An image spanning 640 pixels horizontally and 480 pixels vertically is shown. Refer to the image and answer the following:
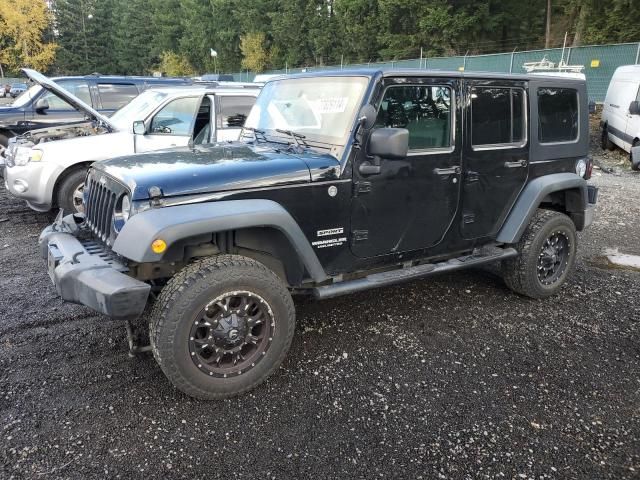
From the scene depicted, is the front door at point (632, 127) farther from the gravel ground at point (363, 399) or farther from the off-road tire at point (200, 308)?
the off-road tire at point (200, 308)

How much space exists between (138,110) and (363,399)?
5.89 m

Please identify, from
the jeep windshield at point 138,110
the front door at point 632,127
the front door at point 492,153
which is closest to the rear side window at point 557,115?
the front door at point 492,153

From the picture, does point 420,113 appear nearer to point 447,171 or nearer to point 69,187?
point 447,171

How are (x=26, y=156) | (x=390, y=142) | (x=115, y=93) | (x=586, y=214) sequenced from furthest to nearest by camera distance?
(x=115, y=93) < (x=26, y=156) < (x=586, y=214) < (x=390, y=142)

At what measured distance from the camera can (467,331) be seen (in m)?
4.07

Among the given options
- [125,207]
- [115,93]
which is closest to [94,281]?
[125,207]

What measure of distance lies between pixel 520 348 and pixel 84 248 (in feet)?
10.8

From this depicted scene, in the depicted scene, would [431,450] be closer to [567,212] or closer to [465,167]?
[465,167]

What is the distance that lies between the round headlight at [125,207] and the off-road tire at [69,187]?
393cm

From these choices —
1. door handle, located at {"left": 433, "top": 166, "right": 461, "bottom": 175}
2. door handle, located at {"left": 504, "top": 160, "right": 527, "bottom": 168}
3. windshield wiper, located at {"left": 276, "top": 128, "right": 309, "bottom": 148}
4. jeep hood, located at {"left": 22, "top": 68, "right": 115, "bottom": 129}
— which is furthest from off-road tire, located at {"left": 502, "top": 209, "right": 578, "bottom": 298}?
jeep hood, located at {"left": 22, "top": 68, "right": 115, "bottom": 129}

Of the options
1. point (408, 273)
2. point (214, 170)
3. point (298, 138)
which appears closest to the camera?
point (214, 170)

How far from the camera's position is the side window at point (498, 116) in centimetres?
403

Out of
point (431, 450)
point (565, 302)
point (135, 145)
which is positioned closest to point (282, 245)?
point (431, 450)

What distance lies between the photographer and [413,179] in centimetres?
373
